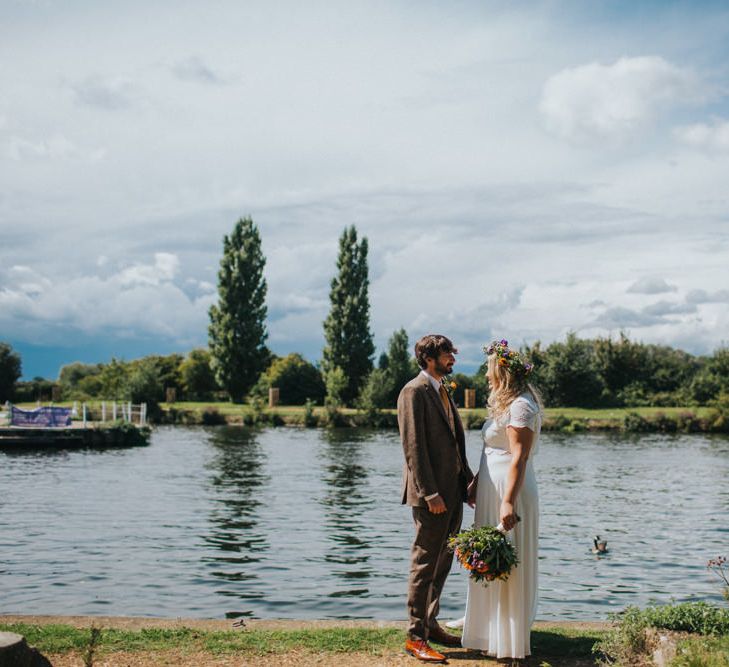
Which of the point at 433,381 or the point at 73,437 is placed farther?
the point at 73,437

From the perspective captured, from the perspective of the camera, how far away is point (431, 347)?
21.7ft

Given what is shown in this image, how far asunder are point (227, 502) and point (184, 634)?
14.1 meters

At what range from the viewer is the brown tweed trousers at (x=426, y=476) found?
255 inches

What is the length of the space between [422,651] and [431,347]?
234cm

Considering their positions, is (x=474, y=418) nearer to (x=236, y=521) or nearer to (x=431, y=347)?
(x=236, y=521)

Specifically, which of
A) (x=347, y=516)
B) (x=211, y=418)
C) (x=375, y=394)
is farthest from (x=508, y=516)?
(x=211, y=418)

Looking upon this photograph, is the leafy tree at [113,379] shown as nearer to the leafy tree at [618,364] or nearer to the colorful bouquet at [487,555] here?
the leafy tree at [618,364]

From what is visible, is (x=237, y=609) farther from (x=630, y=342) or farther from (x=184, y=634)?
Result: (x=630, y=342)

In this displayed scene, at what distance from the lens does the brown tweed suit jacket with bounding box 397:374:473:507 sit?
21.2 ft

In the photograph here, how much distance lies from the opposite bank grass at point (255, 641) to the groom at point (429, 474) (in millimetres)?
466

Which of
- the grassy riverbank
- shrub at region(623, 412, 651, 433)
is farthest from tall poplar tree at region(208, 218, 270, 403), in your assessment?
the grassy riverbank

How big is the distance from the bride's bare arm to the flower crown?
482 millimetres

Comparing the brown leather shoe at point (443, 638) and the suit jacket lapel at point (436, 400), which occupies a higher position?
the suit jacket lapel at point (436, 400)

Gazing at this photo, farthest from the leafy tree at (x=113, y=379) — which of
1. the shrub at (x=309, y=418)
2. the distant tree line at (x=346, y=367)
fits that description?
the shrub at (x=309, y=418)
